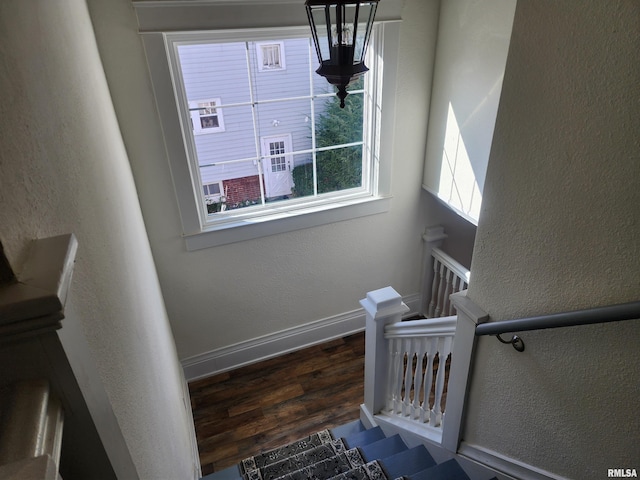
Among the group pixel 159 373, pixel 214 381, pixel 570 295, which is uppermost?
pixel 570 295

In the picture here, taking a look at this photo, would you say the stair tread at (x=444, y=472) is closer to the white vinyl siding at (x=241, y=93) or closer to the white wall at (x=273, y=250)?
the white wall at (x=273, y=250)

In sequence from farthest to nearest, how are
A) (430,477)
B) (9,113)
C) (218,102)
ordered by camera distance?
(218,102) → (430,477) → (9,113)

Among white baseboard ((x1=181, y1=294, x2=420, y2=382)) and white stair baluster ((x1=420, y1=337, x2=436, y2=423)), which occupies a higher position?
white stair baluster ((x1=420, y1=337, x2=436, y2=423))

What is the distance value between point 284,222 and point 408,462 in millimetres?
1617

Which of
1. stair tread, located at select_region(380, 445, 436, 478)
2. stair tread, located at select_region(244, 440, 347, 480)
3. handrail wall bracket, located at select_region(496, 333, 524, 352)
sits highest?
handrail wall bracket, located at select_region(496, 333, 524, 352)

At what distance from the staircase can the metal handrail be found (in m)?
0.68

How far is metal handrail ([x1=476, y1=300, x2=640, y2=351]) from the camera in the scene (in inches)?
36.0

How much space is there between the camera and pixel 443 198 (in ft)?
9.84

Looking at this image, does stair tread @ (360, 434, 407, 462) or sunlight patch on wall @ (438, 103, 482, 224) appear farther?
sunlight patch on wall @ (438, 103, 482, 224)

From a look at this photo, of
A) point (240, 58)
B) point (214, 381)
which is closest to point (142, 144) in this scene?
point (240, 58)

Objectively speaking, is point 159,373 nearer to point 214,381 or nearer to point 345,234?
point 214,381

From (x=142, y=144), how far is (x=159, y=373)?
4.22ft

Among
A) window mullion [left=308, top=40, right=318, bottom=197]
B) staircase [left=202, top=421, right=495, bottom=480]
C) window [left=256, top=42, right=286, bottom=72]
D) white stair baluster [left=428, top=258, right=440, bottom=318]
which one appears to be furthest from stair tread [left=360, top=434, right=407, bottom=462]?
window [left=256, top=42, right=286, bottom=72]

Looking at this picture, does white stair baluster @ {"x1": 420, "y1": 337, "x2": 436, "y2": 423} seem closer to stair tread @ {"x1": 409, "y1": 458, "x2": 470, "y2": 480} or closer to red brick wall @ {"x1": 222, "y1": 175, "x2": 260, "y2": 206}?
stair tread @ {"x1": 409, "y1": 458, "x2": 470, "y2": 480}
